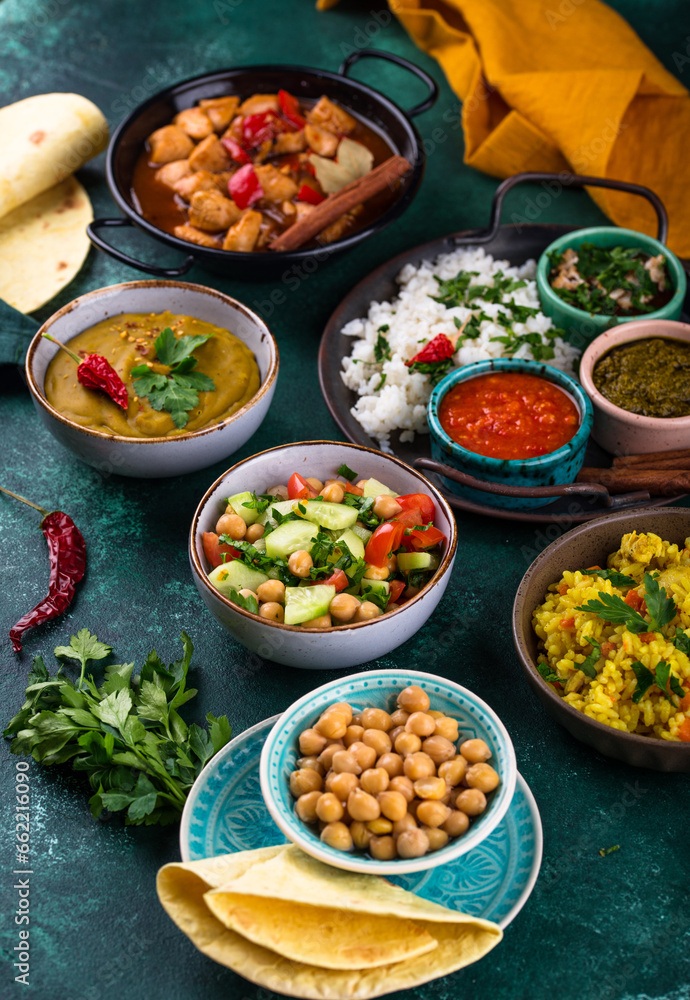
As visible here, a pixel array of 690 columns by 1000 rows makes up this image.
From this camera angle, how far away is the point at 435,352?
3129 millimetres

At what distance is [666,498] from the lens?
284 cm

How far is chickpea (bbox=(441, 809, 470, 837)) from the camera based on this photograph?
1857 millimetres

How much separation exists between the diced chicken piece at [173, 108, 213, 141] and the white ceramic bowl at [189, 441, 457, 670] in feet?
6.37

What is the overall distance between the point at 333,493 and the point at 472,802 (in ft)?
3.05

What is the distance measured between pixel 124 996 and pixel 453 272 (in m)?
2.70

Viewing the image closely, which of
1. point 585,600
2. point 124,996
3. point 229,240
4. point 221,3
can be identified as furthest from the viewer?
point 221,3

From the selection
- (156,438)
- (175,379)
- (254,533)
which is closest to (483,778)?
(254,533)

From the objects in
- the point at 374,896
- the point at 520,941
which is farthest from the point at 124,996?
the point at 520,941

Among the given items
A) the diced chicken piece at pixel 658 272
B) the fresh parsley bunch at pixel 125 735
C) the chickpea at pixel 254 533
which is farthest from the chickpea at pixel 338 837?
Answer: the diced chicken piece at pixel 658 272

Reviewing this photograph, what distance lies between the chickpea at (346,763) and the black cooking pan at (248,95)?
75.0 inches

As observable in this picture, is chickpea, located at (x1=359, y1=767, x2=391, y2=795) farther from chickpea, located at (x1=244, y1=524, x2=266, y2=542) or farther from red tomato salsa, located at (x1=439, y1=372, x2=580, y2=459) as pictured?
red tomato salsa, located at (x1=439, y1=372, x2=580, y2=459)

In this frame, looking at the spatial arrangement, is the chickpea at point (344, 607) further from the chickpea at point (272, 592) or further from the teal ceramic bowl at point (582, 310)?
the teal ceramic bowl at point (582, 310)

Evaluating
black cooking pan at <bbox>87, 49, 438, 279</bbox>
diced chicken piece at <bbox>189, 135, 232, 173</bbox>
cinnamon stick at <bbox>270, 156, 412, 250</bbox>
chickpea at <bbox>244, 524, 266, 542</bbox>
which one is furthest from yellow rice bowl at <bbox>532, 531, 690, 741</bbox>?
diced chicken piece at <bbox>189, 135, 232, 173</bbox>

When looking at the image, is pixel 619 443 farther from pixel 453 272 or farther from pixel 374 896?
pixel 374 896
